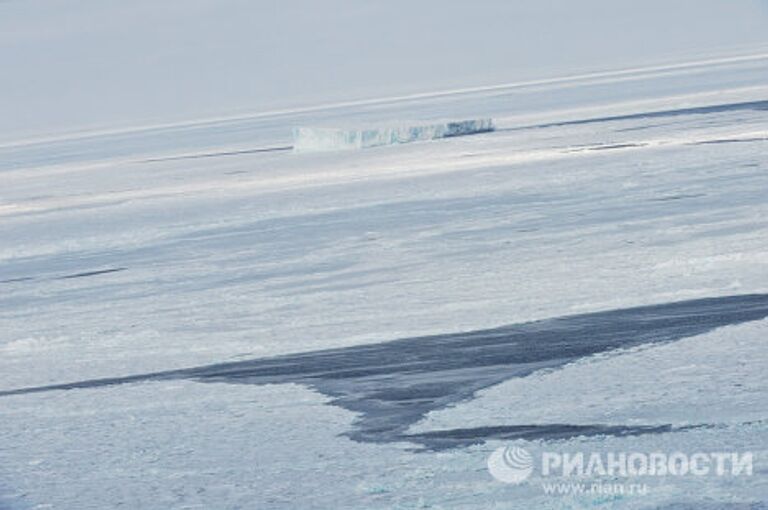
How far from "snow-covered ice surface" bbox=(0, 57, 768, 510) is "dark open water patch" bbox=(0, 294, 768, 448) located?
80mm

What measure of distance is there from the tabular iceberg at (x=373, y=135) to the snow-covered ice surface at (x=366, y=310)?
4381mm

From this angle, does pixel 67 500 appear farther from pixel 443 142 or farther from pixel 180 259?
pixel 443 142

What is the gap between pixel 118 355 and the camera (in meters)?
6.60

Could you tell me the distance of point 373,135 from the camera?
21016 mm

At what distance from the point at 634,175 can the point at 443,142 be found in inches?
323

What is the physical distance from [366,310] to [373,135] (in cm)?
1399

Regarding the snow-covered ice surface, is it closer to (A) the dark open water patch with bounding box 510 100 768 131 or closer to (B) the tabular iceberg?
(A) the dark open water patch with bounding box 510 100 768 131

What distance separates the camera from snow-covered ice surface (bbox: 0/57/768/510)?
4438 millimetres

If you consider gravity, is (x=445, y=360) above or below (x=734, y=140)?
above
